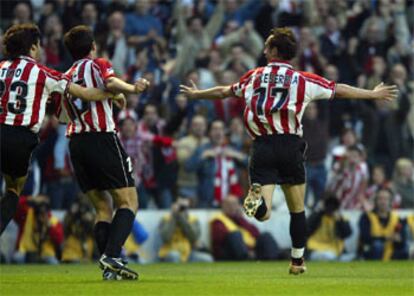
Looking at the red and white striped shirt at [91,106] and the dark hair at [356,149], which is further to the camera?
the dark hair at [356,149]

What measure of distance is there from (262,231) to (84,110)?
22.8 ft

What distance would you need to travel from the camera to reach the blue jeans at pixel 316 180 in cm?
1909

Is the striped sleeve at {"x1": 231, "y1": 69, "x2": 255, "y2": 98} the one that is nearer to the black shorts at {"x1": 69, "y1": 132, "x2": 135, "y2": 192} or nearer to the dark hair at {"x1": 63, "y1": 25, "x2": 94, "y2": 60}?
the black shorts at {"x1": 69, "y1": 132, "x2": 135, "y2": 192}

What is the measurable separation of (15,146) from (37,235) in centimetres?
577

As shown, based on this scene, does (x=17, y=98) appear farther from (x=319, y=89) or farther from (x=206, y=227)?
(x=206, y=227)

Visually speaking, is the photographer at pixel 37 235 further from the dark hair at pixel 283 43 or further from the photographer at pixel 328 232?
the dark hair at pixel 283 43

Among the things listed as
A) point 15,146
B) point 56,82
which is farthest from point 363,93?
point 15,146

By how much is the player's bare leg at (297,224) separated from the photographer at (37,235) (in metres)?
5.40

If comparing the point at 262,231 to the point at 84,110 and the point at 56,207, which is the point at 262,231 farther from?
the point at 84,110

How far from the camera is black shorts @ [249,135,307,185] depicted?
1252 cm

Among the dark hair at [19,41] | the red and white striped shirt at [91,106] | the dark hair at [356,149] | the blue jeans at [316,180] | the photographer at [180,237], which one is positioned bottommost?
the photographer at [180,237]

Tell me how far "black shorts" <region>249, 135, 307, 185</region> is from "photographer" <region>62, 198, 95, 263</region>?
5.33 metres

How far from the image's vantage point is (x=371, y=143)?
20.2 m

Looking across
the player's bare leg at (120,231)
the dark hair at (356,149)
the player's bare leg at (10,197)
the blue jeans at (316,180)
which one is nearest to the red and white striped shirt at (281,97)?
the player's bare leg at (120,231)
